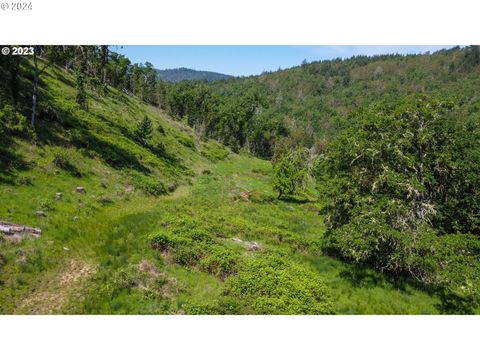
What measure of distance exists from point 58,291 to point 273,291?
947cm

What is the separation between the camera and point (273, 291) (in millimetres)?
15141

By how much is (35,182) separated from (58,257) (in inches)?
382

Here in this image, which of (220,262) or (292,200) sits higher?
(220,262)

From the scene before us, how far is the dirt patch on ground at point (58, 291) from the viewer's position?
13011 mm

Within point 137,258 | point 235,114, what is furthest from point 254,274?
point 235,114

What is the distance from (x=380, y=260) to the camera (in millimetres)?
20469

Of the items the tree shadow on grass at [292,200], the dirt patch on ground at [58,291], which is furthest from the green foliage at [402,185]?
the tree shadow on grass at [292,200]

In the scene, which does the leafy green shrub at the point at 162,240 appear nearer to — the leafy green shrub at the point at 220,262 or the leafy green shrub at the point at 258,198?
the leafy green shrub at the point at 220,262

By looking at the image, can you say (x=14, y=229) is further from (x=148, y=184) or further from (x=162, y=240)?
(x=148, y=184)

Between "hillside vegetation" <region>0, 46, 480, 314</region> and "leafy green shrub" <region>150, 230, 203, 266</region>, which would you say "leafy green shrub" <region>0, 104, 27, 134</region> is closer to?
"hillside vegetation" <region>0, 46, 480, 314</region>

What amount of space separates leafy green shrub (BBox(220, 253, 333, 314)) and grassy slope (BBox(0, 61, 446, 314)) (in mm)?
784

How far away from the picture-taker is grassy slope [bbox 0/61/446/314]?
13984 mm

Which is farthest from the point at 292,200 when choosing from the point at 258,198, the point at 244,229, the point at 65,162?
the point at 65,162

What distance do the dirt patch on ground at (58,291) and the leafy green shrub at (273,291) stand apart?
6.61 metres
